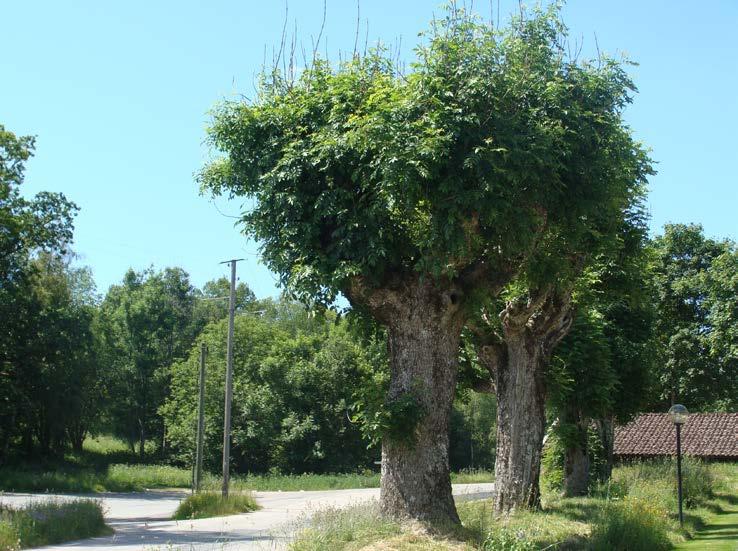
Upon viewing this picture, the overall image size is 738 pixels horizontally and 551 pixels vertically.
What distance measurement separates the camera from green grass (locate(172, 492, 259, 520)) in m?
28.1

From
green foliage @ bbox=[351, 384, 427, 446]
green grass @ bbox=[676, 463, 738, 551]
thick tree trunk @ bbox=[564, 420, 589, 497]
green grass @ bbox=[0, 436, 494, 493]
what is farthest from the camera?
green grass @ bbox=[0, 436, 494, 493]

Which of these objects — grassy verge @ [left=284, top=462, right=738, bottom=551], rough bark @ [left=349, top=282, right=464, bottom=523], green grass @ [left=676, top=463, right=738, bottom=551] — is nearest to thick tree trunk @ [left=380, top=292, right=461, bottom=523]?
rough bark @ [left=349, top=282, right=464, bottom=523]

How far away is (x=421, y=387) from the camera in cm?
1436

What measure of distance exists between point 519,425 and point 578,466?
23.3 ft

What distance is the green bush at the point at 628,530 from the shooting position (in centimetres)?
1557

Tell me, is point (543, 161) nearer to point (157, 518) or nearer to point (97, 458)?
point (157, 518)

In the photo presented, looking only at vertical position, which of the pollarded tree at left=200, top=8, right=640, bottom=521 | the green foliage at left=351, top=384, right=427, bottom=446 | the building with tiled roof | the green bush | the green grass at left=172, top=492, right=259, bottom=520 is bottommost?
the green grass at left=172, top=492, right=259, bottom=520

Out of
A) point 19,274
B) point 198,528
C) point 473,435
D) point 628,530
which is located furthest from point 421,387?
point 473,435

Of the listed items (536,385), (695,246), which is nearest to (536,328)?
(536,385)

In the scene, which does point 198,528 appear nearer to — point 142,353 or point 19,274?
point 19,274

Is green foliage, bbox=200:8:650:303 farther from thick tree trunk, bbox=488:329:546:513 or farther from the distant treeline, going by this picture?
thick tree trunk, bbox=488:329:546:513

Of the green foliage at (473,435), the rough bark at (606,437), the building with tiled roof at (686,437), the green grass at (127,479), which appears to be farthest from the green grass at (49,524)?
the green foliage at (473,435)

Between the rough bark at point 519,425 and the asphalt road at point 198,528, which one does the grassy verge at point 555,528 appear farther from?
the asphalt road at point 198,528

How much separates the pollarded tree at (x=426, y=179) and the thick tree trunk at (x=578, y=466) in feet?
39.3
